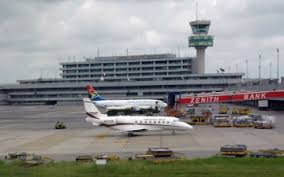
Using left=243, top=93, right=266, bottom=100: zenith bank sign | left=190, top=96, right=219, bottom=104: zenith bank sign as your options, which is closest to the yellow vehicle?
left=190, top=96, right=219, bottom=104: zenith bank sign

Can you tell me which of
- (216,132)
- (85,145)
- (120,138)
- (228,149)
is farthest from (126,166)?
(216,132)

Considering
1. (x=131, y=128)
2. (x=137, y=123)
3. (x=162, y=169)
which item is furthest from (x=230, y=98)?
(x=162, y=169)

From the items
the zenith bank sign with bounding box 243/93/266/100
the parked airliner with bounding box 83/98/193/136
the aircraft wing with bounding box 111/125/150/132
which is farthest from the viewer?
the zenith bank sign with bounding box 243/93/266/100

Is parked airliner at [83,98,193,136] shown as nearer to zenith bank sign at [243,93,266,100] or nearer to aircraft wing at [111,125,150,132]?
aircraft wing at [111,125,150,132]

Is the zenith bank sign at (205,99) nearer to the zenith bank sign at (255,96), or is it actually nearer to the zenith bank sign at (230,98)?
the zenith bank sign at (230,98)

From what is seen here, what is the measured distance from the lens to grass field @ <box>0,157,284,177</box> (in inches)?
1345

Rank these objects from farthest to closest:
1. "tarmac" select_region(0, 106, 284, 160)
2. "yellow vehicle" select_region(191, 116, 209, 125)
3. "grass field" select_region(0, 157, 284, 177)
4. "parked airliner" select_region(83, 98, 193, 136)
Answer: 1. "yellow vehicle" select_region(191, 116, 209, 125)
2. "parked airliner" select_region(83, 98, 193, 136)
3. "tarmac" select_region(0, 106, 284, 160)
4. "grass field" select_region(0, 157, 284, 177)

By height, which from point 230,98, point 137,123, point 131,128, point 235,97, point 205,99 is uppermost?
point 235,97

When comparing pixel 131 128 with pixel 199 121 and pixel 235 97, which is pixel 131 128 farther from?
pixel 235 97

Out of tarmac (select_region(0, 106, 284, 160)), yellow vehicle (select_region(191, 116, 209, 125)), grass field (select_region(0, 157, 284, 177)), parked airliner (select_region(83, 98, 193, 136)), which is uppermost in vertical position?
parked airliner (select_region(83, 98, 193, 136))

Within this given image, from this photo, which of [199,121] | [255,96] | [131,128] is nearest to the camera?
Answer: [131,128]

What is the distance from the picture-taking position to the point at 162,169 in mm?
35969

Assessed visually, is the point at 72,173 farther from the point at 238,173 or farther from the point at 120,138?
the point at 120,138

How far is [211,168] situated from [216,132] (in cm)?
3490
